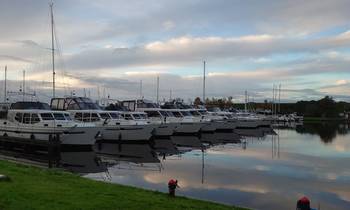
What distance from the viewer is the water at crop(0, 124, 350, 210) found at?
22.0m

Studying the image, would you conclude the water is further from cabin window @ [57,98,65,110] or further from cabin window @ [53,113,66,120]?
cabin window @ [57,98,65,110]

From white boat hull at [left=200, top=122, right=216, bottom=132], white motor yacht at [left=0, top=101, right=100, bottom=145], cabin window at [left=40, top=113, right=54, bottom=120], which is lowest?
white boat hull at [left=200, top=122, right=216, bottom=132]

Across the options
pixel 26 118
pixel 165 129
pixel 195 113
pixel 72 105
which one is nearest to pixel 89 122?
pixel 72 105

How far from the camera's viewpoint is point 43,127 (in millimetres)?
39312

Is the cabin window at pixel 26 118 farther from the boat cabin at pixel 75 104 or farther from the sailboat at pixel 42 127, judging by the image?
the boat cabin at pixel 75 104

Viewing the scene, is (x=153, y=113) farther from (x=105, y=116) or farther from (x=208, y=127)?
(x=105, y=116)

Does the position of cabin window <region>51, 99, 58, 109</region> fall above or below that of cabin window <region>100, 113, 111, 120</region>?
above

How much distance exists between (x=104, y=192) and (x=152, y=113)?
4609 cm

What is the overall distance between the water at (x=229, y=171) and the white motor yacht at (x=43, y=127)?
1.39 meters

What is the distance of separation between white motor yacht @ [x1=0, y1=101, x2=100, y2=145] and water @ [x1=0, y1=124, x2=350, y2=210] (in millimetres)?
1392

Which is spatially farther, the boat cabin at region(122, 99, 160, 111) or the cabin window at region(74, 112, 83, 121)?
the boat cabin at region(122, 99, 160, 111)

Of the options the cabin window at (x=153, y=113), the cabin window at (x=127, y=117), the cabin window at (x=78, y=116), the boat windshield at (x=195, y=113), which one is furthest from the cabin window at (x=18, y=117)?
the boat windshield at (x=195, y=113)

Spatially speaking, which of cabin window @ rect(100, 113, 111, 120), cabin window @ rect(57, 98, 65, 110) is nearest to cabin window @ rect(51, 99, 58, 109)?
cabin window @ rect(57, 98, 65, 110)

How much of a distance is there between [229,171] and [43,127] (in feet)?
57.0
